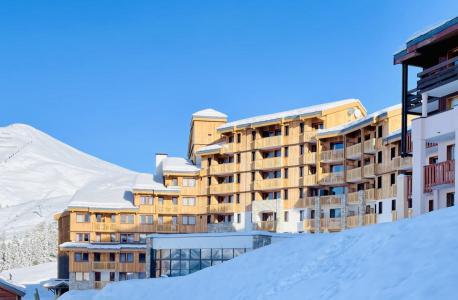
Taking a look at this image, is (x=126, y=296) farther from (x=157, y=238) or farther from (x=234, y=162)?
(x=234, y=162)

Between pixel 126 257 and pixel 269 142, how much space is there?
16505 millimetres

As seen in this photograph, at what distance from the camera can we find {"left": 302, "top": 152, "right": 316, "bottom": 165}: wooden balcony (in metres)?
55.0

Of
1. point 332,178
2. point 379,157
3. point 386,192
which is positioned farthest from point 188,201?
point 386,192

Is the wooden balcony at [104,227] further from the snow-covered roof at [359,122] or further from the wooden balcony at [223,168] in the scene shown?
the snow-covered roof at [359,122]

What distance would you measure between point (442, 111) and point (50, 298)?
49103 mm

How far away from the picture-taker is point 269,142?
5806 cm

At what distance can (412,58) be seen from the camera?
26.9 m

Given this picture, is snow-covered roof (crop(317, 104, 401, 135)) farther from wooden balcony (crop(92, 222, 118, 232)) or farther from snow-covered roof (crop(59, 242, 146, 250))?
wooden balcony (crop(92, 222, 118, 232))

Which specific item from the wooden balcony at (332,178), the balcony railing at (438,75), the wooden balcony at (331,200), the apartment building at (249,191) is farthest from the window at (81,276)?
the balcony railing at (438,75)

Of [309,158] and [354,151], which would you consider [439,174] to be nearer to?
[354,151]

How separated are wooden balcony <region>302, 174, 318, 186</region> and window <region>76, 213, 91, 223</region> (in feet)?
67.1

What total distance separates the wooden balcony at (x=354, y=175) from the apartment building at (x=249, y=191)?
0.08 meters

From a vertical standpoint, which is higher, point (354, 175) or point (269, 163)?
point (269, 163)

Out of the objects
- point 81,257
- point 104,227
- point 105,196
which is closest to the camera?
point 81,257
